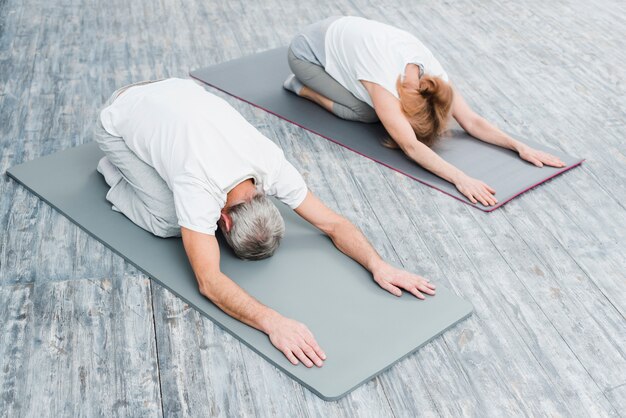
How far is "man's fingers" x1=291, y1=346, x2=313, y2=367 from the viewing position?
2.49 m

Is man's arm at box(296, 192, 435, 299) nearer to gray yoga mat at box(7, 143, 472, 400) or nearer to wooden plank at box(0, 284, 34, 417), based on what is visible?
gray yoga mat at box(7, 143, 472, 400)

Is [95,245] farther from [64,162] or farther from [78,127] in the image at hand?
[78,127]

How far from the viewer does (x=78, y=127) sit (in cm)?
397

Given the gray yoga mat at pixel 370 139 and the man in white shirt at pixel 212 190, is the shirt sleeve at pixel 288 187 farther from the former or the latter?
the gray yoga mat at pixel 370 139

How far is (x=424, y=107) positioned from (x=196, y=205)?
1.40 metres

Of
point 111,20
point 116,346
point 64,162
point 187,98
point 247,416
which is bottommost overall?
point 111,20

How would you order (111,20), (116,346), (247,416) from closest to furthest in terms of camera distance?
(247,416) → (116,346) → (111,20)

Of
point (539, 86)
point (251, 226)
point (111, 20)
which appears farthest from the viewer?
point (111, 20)

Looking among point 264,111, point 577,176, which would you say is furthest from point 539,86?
point 264,111

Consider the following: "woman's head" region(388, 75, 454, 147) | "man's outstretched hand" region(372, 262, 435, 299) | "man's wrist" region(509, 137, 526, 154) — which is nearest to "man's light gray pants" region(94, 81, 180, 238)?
"man's outstretched hand" region(372, 262, 435, 299)

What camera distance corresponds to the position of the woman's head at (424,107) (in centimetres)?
358

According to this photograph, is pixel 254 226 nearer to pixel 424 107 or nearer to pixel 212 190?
pixel 212 190

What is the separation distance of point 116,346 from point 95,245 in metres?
0.63

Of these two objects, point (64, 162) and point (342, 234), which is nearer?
point (342, 234)
